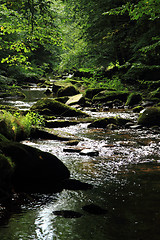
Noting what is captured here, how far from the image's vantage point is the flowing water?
2490mm

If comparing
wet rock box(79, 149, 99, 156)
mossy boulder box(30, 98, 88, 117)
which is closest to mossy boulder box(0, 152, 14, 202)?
wet rock box(79, 149, 99, 156)

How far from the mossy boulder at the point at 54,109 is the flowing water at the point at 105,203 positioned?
17.9 feet

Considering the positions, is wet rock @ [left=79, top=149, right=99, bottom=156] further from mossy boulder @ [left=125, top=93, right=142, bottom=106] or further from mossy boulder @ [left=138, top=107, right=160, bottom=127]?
mossy boulder @ [left=125, top=93, right=142, bottom=106]

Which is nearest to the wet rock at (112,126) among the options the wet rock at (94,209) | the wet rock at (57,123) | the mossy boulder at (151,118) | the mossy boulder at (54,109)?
the mossy boulder at (151,118)

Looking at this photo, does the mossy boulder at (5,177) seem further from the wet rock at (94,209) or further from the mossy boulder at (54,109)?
the mossy boulder at (54,109)

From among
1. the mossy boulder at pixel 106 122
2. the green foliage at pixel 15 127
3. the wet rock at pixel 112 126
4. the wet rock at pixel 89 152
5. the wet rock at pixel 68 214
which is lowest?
the wet rock at pixel 68 214

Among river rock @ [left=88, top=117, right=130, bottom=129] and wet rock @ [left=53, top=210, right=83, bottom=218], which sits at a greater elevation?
river rock @ [left=88, top=117, right=130, bottom=129]

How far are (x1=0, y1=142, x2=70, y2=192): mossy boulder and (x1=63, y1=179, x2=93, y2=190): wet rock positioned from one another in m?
0.11

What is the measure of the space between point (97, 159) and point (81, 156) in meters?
0.39

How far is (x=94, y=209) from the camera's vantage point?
9.96 ft

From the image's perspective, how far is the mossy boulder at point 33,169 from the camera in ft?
11.9

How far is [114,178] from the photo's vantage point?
13.4ft

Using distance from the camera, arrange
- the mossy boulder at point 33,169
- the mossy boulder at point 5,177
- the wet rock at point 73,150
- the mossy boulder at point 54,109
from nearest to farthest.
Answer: the mossy boulder at point 5,177 < the mossy boulder at point 33,169 < the wet rock at point 73,150 < the mossy boulder at point 54,109

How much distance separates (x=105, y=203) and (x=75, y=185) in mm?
726
